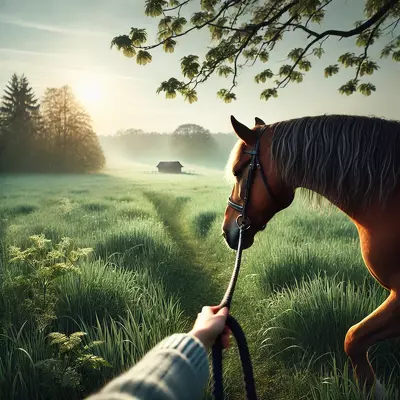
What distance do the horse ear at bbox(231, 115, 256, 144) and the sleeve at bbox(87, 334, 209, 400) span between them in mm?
1660

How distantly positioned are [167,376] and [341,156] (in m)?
1.78

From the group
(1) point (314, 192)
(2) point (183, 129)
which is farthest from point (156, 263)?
(2) point (183, 129)

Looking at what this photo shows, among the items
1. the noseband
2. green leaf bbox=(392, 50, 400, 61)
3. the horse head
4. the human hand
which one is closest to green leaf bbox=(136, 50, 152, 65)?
the horse head

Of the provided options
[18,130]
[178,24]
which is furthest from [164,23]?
[18,130]

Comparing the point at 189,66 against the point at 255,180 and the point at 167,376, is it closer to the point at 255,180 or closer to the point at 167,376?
the point at 255,180

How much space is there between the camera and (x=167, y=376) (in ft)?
2.44

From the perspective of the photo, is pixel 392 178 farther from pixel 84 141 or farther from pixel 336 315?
pixel 84 141

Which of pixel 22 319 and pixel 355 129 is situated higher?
pixel 355 129

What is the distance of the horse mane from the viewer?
6.37ft

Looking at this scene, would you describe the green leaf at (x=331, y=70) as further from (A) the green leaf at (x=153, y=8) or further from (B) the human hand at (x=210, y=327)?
(B) the human hand at (x=210, y=327)

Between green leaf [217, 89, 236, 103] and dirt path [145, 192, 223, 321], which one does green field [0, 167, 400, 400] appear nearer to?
dirt path [145, 192, 223, 321]

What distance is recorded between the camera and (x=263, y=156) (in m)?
2.27

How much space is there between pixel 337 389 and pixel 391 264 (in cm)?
88

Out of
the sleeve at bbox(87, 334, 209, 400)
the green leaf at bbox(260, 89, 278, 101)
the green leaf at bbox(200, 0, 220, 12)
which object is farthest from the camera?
the green leaf at bbox(260, 89, 278, 101)
